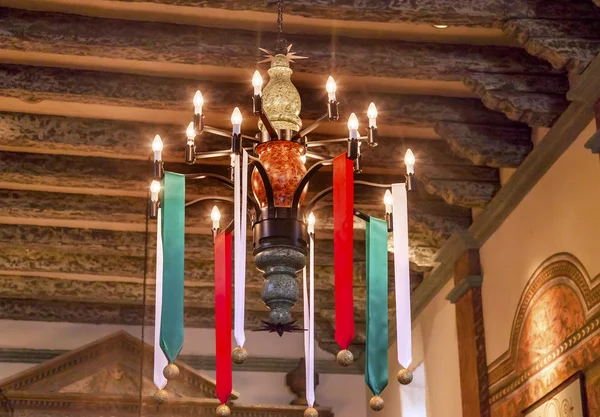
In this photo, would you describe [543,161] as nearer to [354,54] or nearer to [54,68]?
[354,54]

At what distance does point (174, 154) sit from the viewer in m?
7.47

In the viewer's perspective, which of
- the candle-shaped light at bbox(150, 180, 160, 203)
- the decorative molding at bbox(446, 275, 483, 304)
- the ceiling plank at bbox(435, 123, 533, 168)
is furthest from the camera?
the decorative molding at bbox(446, 275, 483, 304)

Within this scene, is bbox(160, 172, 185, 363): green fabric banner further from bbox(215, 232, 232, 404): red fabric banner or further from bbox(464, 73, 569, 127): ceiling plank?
bbox(464, 73, 569, 127): ceiling plank

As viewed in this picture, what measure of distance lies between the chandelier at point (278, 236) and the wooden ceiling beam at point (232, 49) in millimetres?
1509

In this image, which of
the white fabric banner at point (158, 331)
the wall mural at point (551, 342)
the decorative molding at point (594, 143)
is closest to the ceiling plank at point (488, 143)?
the wall mural at point (551, 342)

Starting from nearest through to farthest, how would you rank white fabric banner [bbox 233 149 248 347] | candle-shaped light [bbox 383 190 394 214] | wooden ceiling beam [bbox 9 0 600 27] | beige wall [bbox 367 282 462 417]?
white fabric banner [bbox 233 149 248 347]
candle-shaped light [bbox 383 190 394 214]
wooden ceiling beam [bbox 9 0 600 27]
beige wall [bbox 367 282 462 417]

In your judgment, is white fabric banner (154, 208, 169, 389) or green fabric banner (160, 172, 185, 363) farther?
white fabric banner (154, 208, 169, 389)

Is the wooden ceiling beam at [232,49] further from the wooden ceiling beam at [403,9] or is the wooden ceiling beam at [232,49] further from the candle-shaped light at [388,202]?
the candle-shaped light at [388,202]

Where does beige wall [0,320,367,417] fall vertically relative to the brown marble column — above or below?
above

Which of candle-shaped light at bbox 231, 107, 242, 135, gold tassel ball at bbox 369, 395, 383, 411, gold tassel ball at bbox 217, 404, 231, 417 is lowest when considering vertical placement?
gold tassel ball at bbox 369, 395, 383, 411

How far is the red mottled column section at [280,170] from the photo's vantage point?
4316 millimetres

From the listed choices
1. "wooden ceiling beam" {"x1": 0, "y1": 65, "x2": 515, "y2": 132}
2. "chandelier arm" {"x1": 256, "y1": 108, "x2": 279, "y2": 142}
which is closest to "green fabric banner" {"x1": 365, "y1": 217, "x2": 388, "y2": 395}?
"chandelier arm" {"x1": 256, "y1": 108, "x2": 279, "y2": 142}

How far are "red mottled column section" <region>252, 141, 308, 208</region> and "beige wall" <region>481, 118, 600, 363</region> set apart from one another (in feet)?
7.25

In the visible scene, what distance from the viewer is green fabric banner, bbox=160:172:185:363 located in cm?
437
